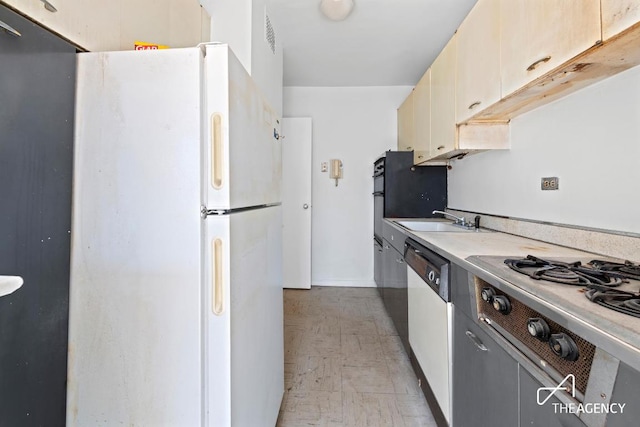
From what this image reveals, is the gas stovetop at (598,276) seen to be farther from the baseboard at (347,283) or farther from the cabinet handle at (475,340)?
the baseboard at (347,283)

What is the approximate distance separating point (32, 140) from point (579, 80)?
1.96 metres

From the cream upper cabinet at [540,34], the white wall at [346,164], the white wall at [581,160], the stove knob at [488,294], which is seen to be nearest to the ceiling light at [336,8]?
the cream upper cabinet at [540,34]

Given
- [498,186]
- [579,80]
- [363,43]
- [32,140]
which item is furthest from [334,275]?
[32,140]

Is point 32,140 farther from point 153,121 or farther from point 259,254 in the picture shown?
point 259,254

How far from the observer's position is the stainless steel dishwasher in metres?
1.29

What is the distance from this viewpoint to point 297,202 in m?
3.71

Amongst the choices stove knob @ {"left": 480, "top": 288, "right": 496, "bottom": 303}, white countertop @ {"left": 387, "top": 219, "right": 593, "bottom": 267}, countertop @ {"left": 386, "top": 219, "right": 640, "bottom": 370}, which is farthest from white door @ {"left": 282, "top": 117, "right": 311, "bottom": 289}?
stove knob @ {"left": 480, "top": 288, "right": 496, "bottom": 303}

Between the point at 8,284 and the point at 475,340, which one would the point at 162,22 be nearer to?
the point at 8,284

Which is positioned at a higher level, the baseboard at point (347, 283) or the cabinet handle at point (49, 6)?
the cabinet handle at point (49, 6)

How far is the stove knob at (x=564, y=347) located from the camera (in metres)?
0.61

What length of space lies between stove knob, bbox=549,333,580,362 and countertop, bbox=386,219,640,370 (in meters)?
0.04

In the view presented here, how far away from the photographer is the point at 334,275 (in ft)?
12.6

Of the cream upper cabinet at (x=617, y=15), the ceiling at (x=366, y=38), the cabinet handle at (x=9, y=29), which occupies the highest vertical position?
the ceiling at (x=366, y=38)

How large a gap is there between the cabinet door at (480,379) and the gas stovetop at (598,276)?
0.85ft
